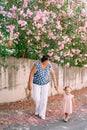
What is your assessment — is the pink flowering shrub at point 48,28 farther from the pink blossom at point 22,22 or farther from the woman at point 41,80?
the woman at point 41,80

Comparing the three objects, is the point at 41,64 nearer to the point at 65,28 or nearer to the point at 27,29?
the point at 27,29

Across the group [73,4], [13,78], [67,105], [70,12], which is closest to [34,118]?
[67,105]

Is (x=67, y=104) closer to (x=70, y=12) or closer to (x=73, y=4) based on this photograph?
(x=70, y=12)

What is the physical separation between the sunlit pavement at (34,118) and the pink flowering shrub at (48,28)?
161cm

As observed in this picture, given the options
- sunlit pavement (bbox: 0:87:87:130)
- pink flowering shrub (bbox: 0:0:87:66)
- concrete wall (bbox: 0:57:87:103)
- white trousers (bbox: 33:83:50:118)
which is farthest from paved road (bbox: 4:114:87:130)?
pink flowering shrub (bbox: 0:0:87:66)

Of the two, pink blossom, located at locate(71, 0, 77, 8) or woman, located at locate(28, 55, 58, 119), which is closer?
woman, located at locate(28, 55, 58, 119)

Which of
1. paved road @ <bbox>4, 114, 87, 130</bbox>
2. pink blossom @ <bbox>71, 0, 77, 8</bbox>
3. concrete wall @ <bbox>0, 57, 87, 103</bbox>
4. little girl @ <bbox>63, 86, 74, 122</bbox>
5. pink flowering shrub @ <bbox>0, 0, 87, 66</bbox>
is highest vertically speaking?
pink blossom @ <bbox>71, 0, 77, 8</bbox>

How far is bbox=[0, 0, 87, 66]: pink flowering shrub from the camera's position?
1033 cm

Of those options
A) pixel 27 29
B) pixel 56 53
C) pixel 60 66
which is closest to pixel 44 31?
pixel 27 29

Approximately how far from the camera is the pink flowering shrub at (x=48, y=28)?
1033cm

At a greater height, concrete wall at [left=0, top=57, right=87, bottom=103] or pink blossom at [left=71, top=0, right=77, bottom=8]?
pink blossom at [left=71, top=0, right=77, bottom=8]

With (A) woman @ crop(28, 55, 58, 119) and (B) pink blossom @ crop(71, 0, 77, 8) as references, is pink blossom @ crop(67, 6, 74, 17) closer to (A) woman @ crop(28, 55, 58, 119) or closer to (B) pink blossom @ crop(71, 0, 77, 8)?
(B) pink blossom @ crop(71, 0, 77, 8)

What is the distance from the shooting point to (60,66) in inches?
→ 536

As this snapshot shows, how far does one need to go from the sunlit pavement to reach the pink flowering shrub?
1609mm
